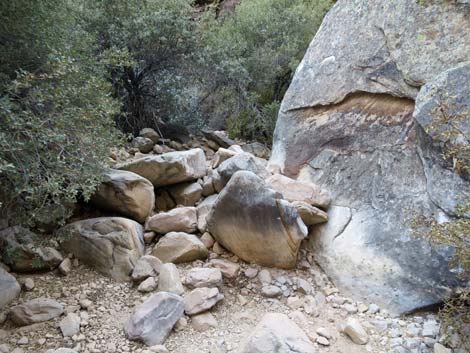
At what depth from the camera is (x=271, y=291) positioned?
3178 millimetres

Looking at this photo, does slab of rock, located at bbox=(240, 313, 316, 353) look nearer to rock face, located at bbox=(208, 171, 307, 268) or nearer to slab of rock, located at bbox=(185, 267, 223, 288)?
slab of rock, located at bbox=(185, 267, 223, 288)

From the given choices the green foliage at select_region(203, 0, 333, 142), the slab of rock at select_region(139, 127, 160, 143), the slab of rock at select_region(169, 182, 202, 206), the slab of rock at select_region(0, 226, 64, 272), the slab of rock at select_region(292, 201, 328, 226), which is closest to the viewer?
the slab of rock at select_region(0, 226, 64, 272)

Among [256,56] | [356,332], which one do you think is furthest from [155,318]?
[256,56]

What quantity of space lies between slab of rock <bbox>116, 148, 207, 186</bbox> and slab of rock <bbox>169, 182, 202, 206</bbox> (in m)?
0.07

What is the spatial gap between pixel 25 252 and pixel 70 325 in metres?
0.76

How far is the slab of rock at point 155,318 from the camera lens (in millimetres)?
2648

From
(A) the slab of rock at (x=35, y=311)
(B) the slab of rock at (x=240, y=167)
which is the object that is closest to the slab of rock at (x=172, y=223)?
(B) the slab of rock at (x=240, y=167)

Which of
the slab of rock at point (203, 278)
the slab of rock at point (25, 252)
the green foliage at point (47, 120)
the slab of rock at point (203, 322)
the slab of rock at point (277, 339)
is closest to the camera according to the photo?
the slab of rock at point (277, 339)

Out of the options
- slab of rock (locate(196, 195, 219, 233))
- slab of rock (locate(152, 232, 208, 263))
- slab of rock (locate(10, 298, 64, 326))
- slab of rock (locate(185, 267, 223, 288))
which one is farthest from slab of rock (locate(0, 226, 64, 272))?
slab of rock (locate(196, 195, 219, 233))

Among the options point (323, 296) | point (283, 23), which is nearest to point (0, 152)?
point (323, 296)

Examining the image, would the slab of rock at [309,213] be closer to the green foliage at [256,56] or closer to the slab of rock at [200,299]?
the slab of rock at [200,299]

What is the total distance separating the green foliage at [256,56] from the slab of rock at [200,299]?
3.94m

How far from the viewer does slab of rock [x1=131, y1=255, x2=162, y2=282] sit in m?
3.18

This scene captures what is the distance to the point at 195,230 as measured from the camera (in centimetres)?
374
